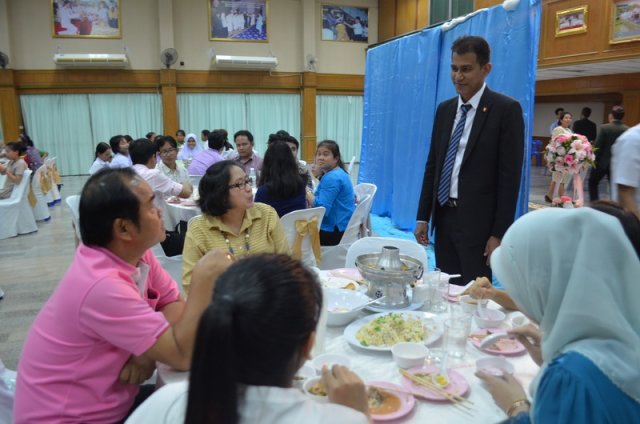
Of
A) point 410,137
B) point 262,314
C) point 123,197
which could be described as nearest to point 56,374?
point 123,197

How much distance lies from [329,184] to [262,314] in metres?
3.15

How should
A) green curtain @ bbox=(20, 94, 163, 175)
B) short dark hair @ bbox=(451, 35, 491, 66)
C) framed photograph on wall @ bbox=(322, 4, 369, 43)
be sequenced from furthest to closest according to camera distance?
framed photograph on wall @ bbox=(322, 4, 369, 43), green curtain @ bbox=(20, 94, 163, 175), short dark hair @ bbox=(451, 35, 491, 66)

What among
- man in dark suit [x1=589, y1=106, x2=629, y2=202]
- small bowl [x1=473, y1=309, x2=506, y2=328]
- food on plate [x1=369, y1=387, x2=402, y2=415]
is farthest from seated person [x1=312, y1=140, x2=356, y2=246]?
man in dark suit [x1=589, y1=106, x2=629, y2=202]

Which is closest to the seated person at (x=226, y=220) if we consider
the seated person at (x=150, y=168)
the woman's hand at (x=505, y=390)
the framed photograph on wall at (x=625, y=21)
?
the woman's hand at (x=505, y=390)

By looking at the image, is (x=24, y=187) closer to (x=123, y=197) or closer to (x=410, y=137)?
(x=410, y=137)

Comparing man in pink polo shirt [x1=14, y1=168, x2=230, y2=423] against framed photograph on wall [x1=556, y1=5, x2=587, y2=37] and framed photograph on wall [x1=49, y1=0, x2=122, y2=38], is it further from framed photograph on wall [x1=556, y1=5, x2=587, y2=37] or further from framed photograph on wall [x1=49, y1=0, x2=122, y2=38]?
framed photograph on wall [x1=49, y1=0, x2=122, y2=38]

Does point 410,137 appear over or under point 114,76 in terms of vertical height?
under

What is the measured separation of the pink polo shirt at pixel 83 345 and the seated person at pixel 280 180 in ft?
6.99

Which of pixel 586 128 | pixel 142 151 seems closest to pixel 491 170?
pixel 142 151

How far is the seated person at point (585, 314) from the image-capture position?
3.24 feet

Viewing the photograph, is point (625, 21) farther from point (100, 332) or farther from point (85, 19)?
point (85, 19)

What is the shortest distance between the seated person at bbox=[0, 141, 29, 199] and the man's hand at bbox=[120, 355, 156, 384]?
6.42m

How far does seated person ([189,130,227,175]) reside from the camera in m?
6.06

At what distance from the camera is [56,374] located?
1.28 m
